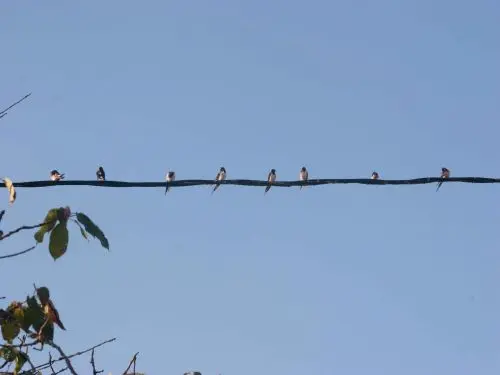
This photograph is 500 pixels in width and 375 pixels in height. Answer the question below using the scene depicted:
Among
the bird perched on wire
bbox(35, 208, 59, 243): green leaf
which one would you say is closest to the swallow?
the bird perched on wire

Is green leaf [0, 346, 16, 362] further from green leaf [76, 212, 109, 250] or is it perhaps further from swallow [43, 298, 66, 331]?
green leaf [76, 212, 109, 250]

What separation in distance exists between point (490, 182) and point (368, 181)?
2.95ft

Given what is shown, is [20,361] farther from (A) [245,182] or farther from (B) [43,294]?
(A) [245,182]

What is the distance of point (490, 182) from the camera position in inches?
247

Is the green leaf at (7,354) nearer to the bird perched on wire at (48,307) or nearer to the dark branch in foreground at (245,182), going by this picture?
the bird perched on wire at (48,307)

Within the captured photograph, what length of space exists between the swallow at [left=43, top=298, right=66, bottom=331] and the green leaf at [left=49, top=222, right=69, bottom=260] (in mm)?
177

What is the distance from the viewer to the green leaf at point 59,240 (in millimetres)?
3240

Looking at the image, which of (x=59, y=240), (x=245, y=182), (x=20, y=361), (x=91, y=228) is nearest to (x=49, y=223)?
(x=59, y=240)

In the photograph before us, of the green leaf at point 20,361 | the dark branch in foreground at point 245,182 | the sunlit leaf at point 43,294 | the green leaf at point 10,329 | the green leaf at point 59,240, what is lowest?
the green leaf at point 20,361

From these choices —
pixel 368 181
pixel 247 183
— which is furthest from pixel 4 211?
pixel 368 181

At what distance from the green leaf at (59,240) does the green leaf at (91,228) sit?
0.08 meters

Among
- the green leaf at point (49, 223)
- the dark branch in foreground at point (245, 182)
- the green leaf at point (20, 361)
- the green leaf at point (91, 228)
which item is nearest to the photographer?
the green leaf at point (20, 361)

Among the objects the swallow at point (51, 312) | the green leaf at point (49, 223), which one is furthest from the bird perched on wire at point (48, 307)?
the green leaf at point (49, 223)

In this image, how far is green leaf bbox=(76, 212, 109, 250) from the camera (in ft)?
10.4
